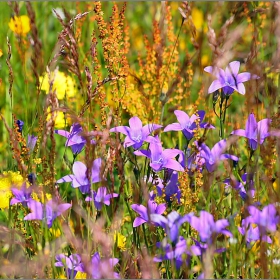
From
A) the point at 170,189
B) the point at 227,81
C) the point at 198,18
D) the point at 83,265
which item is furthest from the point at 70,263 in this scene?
the point at 198,18

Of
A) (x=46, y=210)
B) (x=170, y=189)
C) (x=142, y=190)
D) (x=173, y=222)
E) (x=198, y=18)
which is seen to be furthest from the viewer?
(x=198, y=18)

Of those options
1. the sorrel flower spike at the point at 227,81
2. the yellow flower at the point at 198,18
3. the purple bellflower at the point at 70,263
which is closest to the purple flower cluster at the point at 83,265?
the purple bellflower at the point at 70,263

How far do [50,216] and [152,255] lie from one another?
30cm

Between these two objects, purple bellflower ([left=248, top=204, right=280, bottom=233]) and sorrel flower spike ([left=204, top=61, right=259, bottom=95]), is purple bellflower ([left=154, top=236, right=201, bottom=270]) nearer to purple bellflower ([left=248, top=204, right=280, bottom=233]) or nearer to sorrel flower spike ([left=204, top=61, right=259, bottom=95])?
purple bellflower ([left=248, top=204, right=280, bottom=233])

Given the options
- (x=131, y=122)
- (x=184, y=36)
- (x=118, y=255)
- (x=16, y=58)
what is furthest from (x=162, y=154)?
(x=184, y=36)

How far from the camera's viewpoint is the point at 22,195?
1.66m

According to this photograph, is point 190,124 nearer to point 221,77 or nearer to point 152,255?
point 221,77

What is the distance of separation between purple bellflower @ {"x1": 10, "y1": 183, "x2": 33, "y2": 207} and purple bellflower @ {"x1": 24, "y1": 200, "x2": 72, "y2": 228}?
30 millimetres

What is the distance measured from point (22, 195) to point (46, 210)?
11 centimetres

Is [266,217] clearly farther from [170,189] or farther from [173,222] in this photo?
[170,189]

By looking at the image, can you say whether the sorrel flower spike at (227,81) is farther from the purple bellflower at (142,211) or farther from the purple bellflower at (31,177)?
the purple bellflower at (31,177)

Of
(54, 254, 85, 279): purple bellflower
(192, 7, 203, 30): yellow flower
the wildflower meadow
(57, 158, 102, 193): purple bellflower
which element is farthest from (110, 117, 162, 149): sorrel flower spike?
(192, 7, 203, 30): yellow flower

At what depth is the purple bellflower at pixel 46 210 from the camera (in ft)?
4.95

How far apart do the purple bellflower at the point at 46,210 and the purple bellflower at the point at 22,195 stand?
0.03 meters
